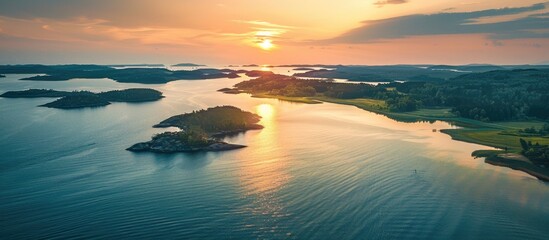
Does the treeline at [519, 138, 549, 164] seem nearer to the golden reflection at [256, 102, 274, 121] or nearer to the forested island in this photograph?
the forested island

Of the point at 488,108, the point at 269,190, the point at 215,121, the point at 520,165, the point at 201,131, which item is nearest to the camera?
the point at 269,190

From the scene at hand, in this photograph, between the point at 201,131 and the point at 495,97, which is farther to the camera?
the point at 495,97

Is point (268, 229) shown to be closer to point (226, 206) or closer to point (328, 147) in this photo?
point (226, 206)

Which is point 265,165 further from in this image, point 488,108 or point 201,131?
point 488,108

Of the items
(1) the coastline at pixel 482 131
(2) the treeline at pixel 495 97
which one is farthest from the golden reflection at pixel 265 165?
(2) the treeline at pixel 495 97

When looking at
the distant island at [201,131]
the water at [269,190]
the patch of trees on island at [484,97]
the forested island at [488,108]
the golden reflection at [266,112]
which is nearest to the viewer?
the water at [269,190]

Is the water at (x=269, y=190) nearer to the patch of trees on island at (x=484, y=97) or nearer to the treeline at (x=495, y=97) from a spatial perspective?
the treeline at (x=495, y=97)

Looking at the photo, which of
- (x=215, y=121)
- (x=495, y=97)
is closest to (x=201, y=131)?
(x=215, y=121)
